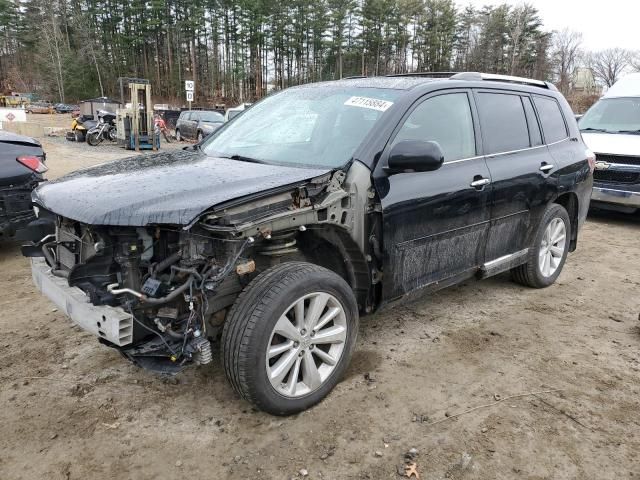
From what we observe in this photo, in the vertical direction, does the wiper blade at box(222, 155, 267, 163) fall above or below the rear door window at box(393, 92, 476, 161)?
below

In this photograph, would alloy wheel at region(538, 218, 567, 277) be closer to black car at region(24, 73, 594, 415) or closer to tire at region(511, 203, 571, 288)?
tire at region(511, 203, 571, 288)

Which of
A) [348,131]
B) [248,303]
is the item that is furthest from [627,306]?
[248,303]

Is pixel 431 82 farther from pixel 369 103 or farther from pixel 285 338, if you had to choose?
pixel 285 338

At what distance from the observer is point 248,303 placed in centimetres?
246

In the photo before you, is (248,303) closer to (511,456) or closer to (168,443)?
(168,443)

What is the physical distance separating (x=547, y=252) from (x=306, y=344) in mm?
3084

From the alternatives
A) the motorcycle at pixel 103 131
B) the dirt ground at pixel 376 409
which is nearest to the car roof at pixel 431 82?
the dirt ground at pixel 376 409

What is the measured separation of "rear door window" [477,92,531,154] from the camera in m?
3.79

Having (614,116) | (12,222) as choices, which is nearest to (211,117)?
(614,116)

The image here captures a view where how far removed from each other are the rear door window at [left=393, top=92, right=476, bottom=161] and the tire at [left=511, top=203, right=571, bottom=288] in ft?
4.43

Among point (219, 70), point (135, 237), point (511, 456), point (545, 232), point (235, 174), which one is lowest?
point (511, 456)

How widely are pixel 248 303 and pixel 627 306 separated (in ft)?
12.2

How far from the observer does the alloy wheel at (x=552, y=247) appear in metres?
4.63

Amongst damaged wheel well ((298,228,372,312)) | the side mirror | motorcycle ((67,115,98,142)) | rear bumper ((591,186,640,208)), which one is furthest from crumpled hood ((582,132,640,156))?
motorcycle ((67,115,98,142))
